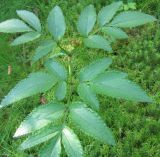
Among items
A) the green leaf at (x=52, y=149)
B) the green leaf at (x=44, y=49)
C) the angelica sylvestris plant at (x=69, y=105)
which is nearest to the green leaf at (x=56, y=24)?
the green leaf at (x=44, y=49)

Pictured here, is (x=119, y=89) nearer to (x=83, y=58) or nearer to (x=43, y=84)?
(x=43, y=84)

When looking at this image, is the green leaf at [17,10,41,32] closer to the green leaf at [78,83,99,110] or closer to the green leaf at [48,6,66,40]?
the green leaf at [48,6,66,40]

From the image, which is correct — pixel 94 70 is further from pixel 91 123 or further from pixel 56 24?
pixel 56 24

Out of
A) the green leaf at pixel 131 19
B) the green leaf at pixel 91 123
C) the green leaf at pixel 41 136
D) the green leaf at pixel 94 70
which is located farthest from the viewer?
the green leaf at pixel 131 19

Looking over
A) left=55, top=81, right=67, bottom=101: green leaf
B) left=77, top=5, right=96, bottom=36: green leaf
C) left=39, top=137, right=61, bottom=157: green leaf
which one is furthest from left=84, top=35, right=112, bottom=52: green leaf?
left=39, top=137, right=61, bottom=157: green leaf

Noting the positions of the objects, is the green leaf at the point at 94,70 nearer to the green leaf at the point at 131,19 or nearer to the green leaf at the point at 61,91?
the green leaf at the point at 61,91

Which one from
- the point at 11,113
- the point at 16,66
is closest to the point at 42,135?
the point at 11,113
